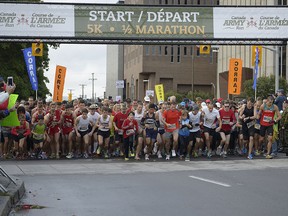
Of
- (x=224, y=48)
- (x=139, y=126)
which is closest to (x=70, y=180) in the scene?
(x=139, y=126)

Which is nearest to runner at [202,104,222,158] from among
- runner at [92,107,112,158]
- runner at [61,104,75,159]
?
runner at [92,107,112,158]

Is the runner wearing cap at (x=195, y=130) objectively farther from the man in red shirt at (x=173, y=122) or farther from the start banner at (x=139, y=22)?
the start banner at (x=139, y=22)

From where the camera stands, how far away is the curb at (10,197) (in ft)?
27.5

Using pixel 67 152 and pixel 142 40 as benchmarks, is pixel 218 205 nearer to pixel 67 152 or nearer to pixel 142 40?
pixel 67 152

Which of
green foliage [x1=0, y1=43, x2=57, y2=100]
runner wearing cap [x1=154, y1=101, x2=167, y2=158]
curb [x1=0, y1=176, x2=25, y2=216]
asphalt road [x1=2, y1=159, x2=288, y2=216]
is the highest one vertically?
green foliage [x1=0, y1=43, x2=57, y2=100]

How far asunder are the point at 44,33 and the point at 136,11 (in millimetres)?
3503

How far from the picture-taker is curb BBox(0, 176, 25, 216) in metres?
8.39

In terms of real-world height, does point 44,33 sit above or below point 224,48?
below

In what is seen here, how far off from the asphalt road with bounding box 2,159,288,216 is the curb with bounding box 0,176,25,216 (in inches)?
6.0

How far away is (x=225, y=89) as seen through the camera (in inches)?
3610

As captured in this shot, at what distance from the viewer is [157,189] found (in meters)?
11.3

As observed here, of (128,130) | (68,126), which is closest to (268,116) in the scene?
(128,130)

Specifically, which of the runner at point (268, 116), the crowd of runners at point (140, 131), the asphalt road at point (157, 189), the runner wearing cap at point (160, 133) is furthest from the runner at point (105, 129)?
the runner at point (268, 116)

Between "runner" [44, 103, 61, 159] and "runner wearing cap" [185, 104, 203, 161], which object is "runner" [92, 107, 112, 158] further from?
"runner wearing cap" [185, 104, 203, 161]
